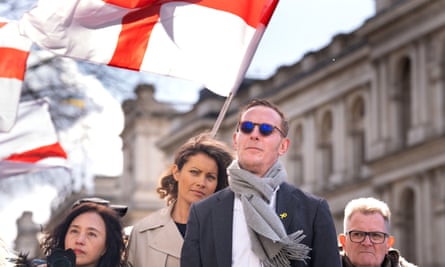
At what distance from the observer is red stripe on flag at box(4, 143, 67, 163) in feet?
40.6

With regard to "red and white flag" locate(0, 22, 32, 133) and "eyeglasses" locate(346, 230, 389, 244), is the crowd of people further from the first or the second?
"red and white flag" locate(0, 22, 32, 133)

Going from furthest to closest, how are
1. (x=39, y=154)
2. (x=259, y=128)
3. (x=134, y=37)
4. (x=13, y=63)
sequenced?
1. (x=39, y=154)
2. (x=13, y=63)
3. (x=134, y=37)
4. (x=259, y=128)

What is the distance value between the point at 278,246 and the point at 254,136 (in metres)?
0.50

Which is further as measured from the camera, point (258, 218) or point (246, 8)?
point (246, 8)

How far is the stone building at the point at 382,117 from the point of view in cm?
4322

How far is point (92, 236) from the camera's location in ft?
25.7

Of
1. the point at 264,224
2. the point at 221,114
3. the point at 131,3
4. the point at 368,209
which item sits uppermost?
the point at 131,3

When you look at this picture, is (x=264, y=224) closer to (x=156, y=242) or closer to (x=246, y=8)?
(x=156, y=242)

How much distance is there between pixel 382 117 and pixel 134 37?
124ft

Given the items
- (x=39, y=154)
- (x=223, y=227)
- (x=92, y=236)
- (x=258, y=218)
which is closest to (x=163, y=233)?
(x=92, y=236)

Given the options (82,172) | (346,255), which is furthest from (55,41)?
(82,172)

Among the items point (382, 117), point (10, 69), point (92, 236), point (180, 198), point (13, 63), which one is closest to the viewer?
point (92, 236)

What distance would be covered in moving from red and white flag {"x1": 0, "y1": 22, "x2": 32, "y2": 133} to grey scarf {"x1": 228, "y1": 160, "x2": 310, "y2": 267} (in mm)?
3189

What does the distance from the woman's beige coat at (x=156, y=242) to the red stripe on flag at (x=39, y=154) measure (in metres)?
4.26
